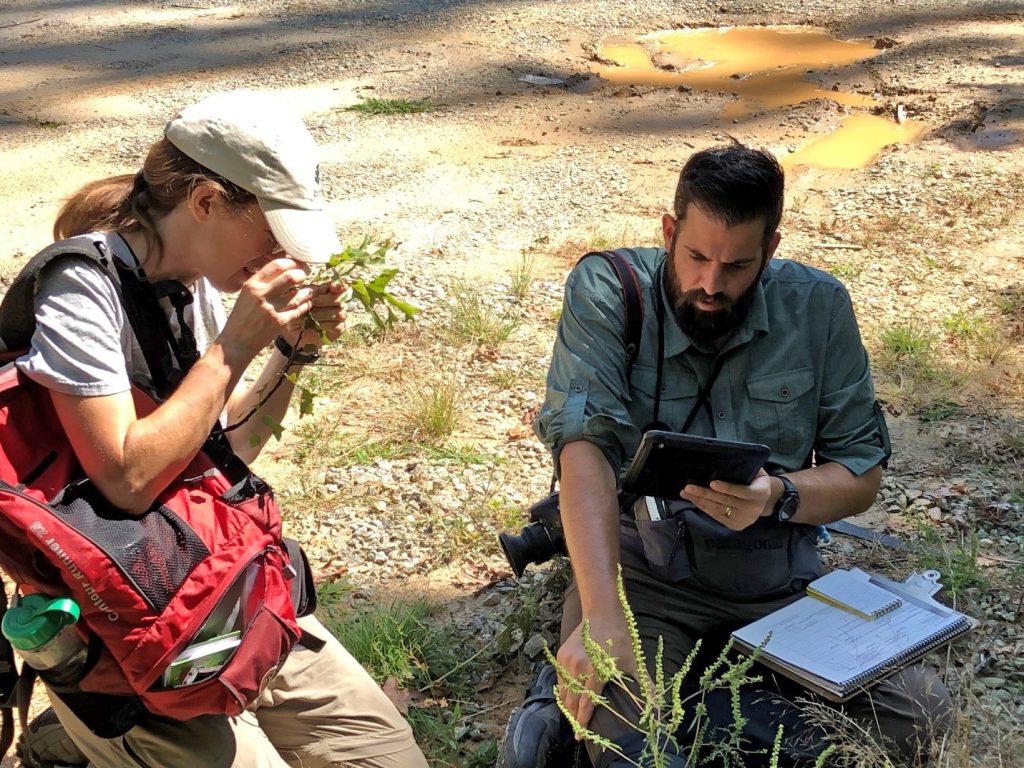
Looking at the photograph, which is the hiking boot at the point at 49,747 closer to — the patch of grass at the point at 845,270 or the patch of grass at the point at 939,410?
the patch of grass at the point at 939,410

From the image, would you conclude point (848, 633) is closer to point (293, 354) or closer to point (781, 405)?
point (781, 405)

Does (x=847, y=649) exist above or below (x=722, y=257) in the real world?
below

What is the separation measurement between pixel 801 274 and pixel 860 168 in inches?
195

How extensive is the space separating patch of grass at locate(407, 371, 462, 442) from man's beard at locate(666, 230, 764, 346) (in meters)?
1.84

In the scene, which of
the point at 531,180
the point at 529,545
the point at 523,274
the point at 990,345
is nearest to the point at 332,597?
the point at 529,545

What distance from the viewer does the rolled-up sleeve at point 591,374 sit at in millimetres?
2980

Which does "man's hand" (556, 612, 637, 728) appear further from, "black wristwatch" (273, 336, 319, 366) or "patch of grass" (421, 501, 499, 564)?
"patch of grass" (421, 501, 499, 564)

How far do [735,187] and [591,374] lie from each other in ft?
2.12

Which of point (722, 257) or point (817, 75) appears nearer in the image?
point (722, 257)

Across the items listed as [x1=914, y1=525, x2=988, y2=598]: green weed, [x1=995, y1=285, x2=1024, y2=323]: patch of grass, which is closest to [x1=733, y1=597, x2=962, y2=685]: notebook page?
[x1=914, y1=525, x2=988, y2=598]: green weed

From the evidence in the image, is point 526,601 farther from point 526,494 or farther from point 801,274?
point 801,274

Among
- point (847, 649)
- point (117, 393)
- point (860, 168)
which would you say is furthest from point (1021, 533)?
point (860, 168)

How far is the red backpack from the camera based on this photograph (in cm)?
216

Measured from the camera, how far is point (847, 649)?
293cm
